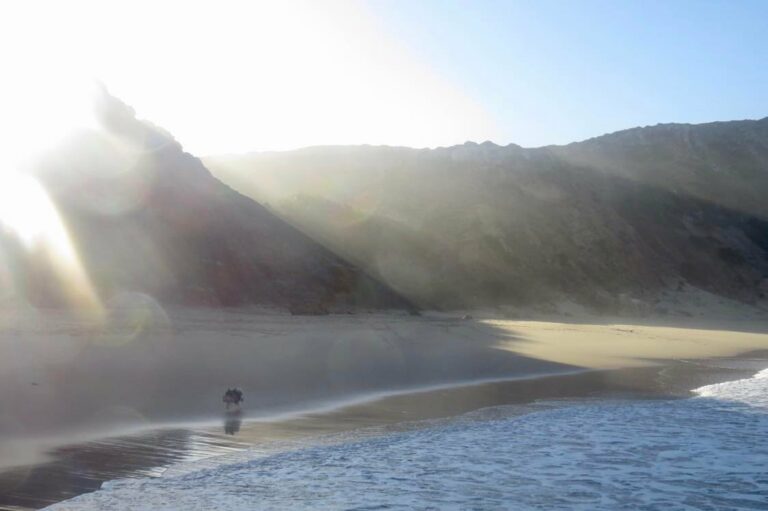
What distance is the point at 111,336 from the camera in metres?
17.9

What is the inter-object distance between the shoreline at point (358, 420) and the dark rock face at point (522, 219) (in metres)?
21.5

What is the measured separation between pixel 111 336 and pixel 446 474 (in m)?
10.3

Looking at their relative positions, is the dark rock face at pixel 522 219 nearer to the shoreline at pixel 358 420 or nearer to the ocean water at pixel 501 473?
the shoreline at pixel 358 420

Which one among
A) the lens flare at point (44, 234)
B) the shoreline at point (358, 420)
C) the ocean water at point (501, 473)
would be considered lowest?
the ocean water at point (501, 473)

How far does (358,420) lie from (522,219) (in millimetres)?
49372

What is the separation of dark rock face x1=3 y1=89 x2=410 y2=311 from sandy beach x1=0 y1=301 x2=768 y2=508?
6.65ft

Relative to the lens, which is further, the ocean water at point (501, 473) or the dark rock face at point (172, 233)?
the dark rock face at point (172, 233)

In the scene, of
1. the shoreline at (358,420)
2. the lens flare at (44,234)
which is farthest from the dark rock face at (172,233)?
the shoreline at (358,420)

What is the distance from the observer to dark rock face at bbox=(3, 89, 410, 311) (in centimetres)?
2597

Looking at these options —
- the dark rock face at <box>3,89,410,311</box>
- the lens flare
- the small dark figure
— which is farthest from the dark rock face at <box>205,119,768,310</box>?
the small dark figure

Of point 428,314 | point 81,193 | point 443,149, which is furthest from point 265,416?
point 443,149

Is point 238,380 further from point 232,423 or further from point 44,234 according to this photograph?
point 44,234

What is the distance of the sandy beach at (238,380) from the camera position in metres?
10.4

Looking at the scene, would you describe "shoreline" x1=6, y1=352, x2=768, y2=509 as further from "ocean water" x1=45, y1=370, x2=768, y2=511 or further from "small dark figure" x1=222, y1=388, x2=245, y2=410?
"small dark figure" x1=222, y1=388, x2=245, y2=410
